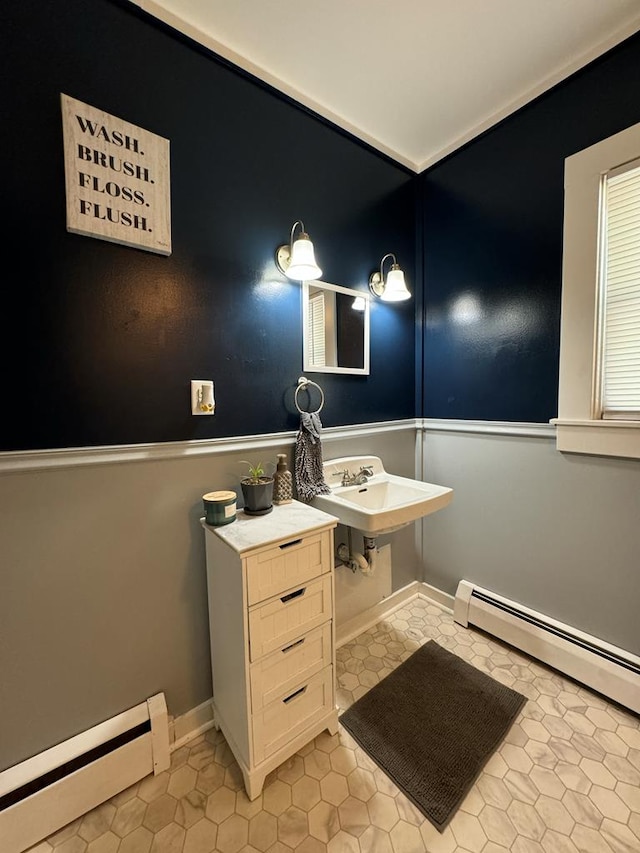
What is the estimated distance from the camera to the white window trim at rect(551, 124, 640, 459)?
51.2 inches

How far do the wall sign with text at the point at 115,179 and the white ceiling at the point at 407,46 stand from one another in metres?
0.45

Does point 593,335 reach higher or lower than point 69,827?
higher

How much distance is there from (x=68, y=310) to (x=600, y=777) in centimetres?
226

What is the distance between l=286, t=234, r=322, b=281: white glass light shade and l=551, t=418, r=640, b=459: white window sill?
1.23 metres

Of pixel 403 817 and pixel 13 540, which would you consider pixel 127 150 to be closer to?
pixel 13 540

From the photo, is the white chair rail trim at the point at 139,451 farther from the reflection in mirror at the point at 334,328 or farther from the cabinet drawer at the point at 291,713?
the cabinet drawer at the point at 291,713

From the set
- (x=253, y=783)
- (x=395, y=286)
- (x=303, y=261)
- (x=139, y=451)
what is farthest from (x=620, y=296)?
(x=253, y=783)

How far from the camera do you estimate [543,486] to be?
5.13 ft

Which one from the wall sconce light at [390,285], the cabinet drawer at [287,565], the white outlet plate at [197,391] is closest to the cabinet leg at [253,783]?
the cabinet drawer at [287,565]

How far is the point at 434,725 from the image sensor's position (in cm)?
130

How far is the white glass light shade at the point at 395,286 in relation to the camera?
171 centimetres

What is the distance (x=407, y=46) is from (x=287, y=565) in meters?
1.98

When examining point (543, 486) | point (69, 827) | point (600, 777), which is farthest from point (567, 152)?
point (69, 827)

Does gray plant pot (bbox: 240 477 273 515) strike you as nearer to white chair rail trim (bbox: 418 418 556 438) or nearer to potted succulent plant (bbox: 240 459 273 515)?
potted succulent plant (bbox: 240 459 273 515)
